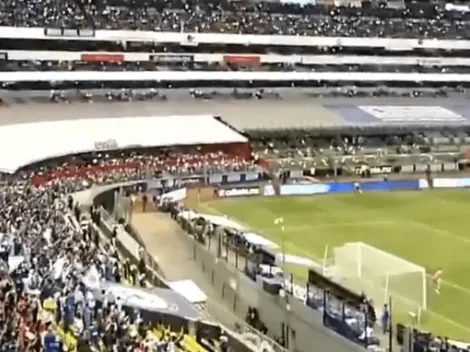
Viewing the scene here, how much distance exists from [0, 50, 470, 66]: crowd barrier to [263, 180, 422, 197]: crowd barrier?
51.2 feet

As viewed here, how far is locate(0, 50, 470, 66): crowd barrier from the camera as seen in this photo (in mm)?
44625

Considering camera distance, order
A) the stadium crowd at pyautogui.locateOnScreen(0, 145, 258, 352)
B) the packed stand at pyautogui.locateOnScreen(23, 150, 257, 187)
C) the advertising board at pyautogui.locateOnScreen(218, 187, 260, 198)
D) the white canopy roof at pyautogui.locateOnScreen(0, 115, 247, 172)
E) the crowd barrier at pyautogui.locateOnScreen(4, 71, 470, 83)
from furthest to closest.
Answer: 1. the crowd barrier at pyautogui.locateOnScreen(4, 71, 470, 83)
2. the advertising board at pyautogui.locateOnScreen(218, 187, 260, 198)
3. the white canopy roof at pyautogui.locateOnScreen(0, 115, 247, 172)
4. the packed stand at pyautogui.locateOnScreen(23, 150, 257, 187)
5. the stadium crowd at pyautogui.locateOnScreen(0, 145, 258, 352)

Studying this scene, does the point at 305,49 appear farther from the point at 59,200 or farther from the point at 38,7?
the point at 59,200

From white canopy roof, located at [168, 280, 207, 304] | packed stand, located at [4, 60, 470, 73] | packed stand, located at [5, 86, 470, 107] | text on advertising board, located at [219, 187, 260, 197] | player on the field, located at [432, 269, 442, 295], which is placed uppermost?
packed stand, located at [4, 60, 470, 73]

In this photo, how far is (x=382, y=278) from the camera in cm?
1753

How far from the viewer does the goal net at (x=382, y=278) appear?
1680cm

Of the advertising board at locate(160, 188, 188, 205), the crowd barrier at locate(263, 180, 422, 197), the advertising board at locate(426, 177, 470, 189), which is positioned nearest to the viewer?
the advertising board at locate(160, 188, 188, 205)

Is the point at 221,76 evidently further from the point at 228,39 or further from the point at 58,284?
the point at 58,284

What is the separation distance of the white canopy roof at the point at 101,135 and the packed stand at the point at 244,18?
8.64m

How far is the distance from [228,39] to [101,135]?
1523 cm

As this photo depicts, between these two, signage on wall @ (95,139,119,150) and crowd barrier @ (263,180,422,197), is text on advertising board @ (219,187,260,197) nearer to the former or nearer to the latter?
crowd barrier @ (263,180,422,197)

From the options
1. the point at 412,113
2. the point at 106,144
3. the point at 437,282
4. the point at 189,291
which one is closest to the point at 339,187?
the point at 106,144

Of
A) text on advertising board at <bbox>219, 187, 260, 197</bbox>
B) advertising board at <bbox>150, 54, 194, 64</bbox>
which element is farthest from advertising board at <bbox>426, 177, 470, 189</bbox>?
advertising board at <bbox>150, 54, 194, 64</bbox>

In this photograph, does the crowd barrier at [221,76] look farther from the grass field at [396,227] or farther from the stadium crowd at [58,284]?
the stadium crowd at [58,284]
